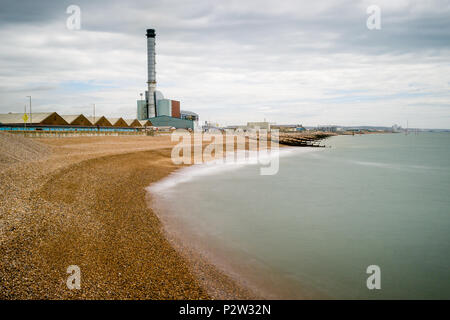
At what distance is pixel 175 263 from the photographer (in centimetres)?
777

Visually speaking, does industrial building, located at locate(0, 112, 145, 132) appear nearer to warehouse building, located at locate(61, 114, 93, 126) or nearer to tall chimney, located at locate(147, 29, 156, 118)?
warehouse building, located at locate(61, 114, 93, 126)

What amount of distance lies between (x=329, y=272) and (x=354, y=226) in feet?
19.2

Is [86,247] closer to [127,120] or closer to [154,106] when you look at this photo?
[127,120]

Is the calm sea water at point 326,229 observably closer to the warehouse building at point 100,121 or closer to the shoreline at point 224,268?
the shoreline at point 224,268

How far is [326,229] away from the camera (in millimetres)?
12750

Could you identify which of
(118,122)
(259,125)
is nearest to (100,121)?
(118,122)

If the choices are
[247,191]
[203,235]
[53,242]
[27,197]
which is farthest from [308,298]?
[247,191]

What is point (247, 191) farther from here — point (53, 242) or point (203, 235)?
point (53, 242)

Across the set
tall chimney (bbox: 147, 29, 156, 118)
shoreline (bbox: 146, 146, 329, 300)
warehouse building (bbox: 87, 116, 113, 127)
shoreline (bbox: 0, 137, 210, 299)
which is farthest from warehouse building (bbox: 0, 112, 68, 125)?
shoreline (bbox: 146, 146, 329, 300)

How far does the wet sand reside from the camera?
6078mm

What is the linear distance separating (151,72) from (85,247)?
85.8m

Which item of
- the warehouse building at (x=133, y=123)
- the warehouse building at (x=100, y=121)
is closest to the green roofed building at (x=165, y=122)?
the warehouse building at (x=133, y=123)

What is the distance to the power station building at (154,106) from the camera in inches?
3280
